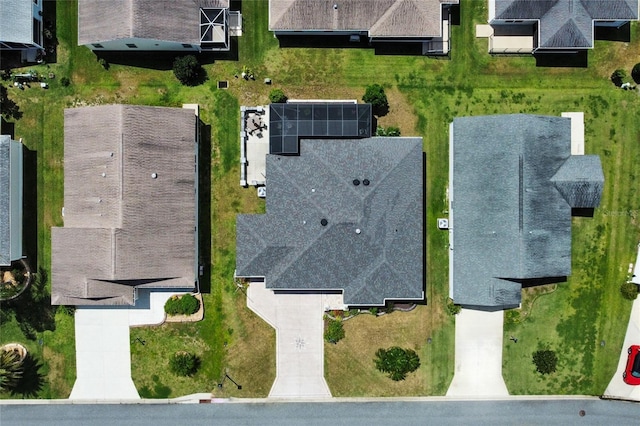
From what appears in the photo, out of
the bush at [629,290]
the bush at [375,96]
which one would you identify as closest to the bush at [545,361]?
the bush at [629,290]

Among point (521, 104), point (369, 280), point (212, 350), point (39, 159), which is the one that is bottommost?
point (212, 350)

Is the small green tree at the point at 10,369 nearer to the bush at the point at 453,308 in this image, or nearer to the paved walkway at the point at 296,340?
the paved walkway at the point at 296,340

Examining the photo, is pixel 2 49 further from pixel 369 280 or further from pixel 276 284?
pixel 369 280

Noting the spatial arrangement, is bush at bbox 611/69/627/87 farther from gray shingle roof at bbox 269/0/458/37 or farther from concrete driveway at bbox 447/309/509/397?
concrete driveway at bbox 447/309/509/397

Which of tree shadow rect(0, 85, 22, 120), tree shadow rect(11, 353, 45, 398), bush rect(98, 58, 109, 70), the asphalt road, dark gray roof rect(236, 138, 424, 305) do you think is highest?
bush rect(98, 58, 109, 70)

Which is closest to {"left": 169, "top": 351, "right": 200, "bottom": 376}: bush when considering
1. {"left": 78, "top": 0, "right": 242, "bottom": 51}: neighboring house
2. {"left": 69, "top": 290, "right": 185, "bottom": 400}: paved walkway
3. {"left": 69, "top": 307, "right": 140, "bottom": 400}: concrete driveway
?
{"left": 69, "top": 290, "right": 185, "bottom": 400}: paved walkway

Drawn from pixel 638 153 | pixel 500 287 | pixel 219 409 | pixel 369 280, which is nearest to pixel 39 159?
pixel 219 409

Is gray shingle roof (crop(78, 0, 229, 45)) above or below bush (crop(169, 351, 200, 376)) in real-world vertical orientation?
above

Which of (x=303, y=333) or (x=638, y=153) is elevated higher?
(x=638, y=153)
